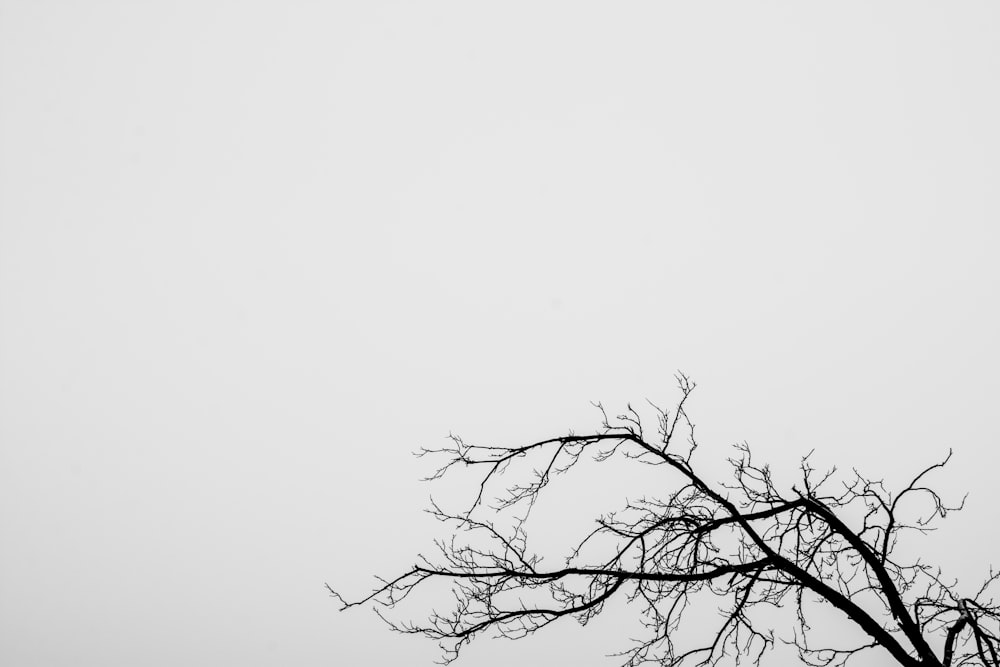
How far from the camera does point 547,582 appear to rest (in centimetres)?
496

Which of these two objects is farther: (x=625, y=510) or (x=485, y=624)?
(x=625, y=510)

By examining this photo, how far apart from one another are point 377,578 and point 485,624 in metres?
0.83

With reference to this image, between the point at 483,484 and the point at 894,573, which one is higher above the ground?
the point at 483,484

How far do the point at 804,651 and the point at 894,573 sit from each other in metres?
1.38

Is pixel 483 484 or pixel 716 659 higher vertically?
pixel 483 484

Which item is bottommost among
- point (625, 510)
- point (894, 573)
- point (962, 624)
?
point (962, 624)

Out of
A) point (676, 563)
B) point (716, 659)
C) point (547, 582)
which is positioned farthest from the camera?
point (716, 659)

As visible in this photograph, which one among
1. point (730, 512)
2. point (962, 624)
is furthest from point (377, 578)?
point (962, 624)

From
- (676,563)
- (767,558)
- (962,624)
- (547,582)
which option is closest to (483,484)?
(547,582)

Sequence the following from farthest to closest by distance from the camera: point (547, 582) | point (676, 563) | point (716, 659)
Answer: point (716, 659), point (676, 563), point (547, 582)

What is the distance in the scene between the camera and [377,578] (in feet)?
16.9

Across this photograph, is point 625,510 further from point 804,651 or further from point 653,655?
point 804,651

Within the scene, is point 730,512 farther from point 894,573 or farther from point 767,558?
point 894,573

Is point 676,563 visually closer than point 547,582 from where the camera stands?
No
